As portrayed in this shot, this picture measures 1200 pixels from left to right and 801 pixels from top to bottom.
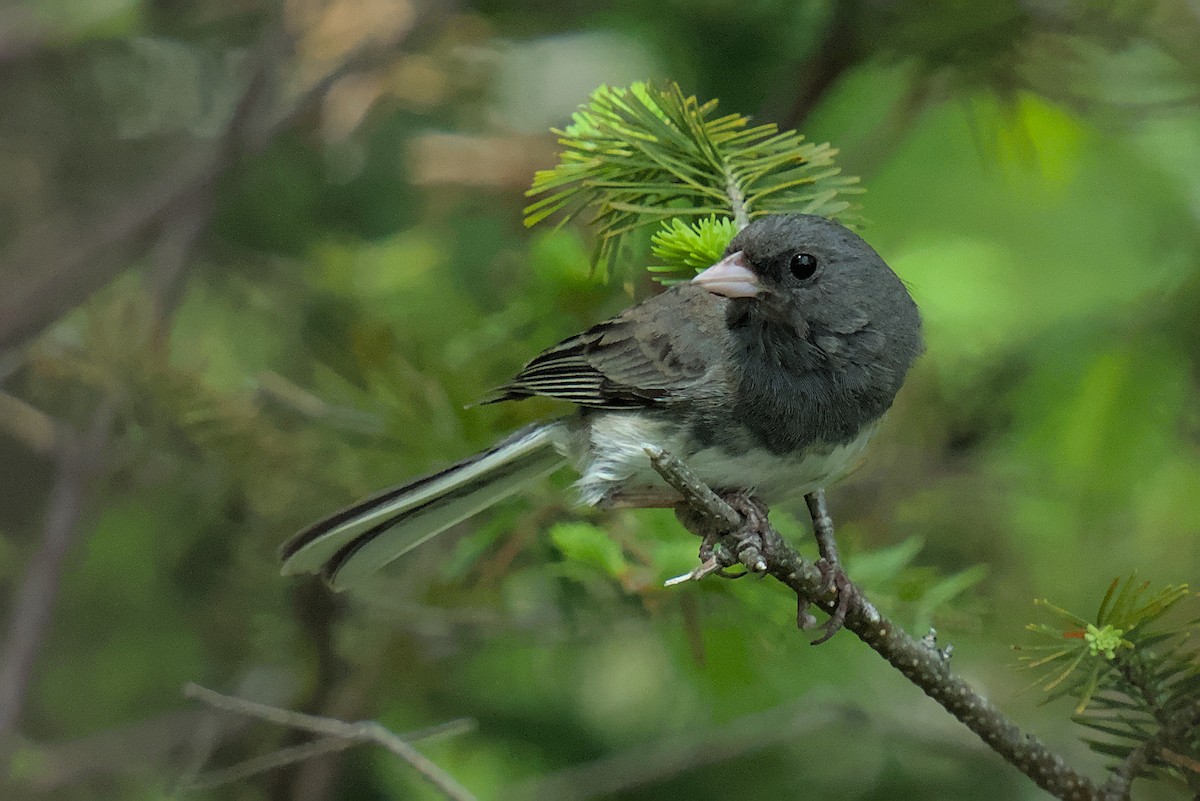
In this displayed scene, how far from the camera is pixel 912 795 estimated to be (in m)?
2.65

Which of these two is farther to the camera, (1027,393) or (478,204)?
(478,204)

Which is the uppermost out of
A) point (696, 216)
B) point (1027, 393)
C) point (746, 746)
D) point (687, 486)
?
point (696, 216)

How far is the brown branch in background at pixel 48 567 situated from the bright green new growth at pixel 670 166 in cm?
120

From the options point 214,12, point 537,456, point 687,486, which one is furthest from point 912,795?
point 214,12

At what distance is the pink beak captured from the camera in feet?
5.29

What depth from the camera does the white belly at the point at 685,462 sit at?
169 centimetres

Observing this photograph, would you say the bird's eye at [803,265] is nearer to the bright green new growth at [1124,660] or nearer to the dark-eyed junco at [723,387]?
the dark-eyed junco at [723,387]

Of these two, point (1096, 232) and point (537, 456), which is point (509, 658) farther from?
point (1096, 232)

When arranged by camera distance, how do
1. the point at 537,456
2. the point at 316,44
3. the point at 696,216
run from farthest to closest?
1. the point at 316,44
2. the point at 537,456
3. the point at 696,216

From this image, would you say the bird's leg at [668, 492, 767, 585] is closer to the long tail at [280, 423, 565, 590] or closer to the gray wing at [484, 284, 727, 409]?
the gray wing at [484, 284, 727, 409]

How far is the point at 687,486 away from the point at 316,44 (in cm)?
230

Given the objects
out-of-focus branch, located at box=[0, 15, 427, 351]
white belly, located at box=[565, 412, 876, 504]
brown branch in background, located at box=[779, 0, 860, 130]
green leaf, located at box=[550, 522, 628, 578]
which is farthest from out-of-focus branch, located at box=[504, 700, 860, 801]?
out-of-focus branch, located at box=[0, 15, 427, 351]

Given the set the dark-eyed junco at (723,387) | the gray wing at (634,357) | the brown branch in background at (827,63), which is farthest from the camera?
the brown branch in background at (827,63)

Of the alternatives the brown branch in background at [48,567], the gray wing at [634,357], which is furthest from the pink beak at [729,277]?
the brown branch in background at [48,567]
